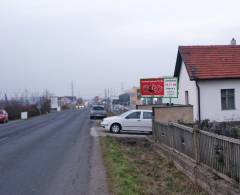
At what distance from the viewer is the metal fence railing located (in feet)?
27.3

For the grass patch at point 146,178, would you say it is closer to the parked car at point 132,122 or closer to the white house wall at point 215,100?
the parked car at point 132,122

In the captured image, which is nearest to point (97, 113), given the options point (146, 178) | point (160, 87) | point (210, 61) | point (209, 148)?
point (210, 61)

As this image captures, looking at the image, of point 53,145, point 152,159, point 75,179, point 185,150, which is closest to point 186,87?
point 53,145

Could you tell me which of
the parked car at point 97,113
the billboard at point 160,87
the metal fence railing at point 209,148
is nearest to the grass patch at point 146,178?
the metal fence railing at point 209,148

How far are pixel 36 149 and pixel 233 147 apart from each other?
34.4 feet

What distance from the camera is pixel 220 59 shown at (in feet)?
96.0

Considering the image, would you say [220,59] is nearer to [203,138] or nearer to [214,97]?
[214,97]

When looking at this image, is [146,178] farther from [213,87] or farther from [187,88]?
[187,88]

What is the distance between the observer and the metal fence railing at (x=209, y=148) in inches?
327

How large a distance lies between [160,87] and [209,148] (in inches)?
634

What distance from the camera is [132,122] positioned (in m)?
25.8

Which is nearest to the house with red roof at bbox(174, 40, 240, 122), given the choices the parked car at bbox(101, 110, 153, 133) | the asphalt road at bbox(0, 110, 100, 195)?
the parked car at bbox(101, 110, 153, 133)

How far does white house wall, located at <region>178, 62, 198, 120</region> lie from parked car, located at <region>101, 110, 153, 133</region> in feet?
12.2

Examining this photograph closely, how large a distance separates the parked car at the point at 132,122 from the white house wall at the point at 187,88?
3.73 m
